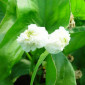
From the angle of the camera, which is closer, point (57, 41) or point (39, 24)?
point (57, 41)

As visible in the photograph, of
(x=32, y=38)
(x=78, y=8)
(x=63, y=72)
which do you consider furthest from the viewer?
(x=78, y=8)

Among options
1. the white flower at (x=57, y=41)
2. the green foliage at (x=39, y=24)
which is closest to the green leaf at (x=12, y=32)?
the green foliage at (x=39, y=24)

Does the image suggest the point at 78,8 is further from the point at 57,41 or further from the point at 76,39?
the point at 57,41

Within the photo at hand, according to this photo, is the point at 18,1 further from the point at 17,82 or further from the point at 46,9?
the point at 17,82

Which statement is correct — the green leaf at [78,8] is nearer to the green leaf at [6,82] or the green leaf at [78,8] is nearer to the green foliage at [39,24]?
the green foliage at [39,24]

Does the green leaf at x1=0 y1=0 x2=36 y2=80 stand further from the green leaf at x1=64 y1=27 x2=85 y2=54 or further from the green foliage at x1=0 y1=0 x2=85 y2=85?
the green leaf at x1=64 y1=27 x2=85 y2=54

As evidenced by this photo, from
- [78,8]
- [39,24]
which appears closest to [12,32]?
[39,24]
